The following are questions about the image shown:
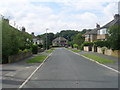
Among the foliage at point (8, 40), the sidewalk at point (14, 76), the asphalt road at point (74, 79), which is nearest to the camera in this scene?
the asphalt road at point (74, 79)

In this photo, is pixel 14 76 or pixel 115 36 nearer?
pixel 14 76

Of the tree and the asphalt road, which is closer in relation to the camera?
the asphalt road

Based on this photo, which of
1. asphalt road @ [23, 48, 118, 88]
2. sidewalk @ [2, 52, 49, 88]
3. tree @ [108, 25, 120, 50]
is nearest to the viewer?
asphalt road @ [23, 48, 118, 88]

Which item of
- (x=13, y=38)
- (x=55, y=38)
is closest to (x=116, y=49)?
(x=13, y=38)

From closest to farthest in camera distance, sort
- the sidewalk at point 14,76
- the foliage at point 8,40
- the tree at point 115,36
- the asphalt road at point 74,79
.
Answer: the asphalt road at point 74,79 < the sidewalk at point 14,76 < the foliage at point 8,40 < the tree at point 115,36

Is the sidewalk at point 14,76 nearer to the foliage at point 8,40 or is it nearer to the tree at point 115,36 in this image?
the foliage at point 8,40

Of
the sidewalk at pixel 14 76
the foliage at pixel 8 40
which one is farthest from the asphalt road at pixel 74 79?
the foliage at pixel 8 40

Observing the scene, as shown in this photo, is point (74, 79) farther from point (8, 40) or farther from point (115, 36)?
point (115, 36)

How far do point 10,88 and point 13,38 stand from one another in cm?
1564

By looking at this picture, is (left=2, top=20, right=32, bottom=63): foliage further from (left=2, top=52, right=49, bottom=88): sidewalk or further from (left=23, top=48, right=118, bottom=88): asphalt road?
(left=23, top=48, right=118, bottom=88): asphalt road

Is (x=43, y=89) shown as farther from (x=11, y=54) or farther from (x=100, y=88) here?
(x=11, y=54)

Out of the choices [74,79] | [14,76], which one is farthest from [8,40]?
[74,79]

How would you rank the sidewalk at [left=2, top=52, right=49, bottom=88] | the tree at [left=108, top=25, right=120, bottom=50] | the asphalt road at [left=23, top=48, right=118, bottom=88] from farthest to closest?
the tree at [left=108, top=25, right=120, bottom=50] → the sidewalk at [left=2, top=52, right=49, bottom=88] → the asphalt road at [left=23, top=48, right=118, bottom=88]

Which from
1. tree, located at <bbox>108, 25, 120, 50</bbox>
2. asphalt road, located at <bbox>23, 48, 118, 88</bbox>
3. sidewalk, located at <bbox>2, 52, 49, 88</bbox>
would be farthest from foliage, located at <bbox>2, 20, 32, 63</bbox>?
tree, located at <bbox>108, 25, 120, 50</bbox>
